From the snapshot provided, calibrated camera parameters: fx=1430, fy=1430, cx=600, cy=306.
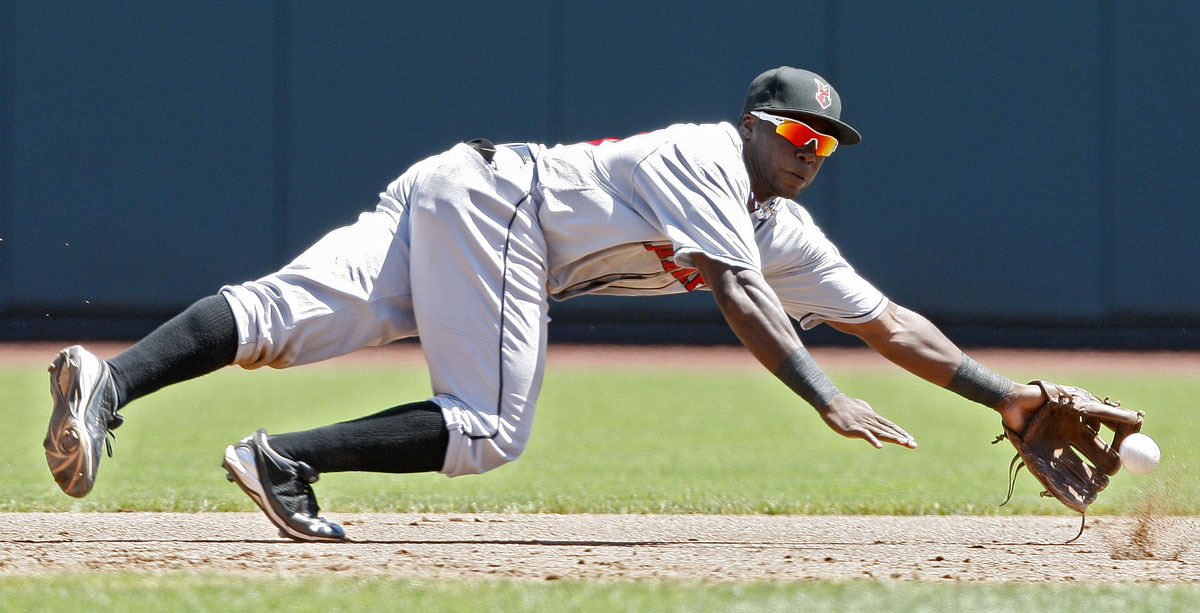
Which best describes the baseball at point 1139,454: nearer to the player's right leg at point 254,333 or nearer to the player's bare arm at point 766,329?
the player's bare arm at point 766,329

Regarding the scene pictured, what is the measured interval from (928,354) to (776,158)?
31.6 inches

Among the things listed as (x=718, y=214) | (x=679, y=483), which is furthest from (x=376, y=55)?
(x=718, y=214)

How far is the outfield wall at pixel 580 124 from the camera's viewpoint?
42.9 ft

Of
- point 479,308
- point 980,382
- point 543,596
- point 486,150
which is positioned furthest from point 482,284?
point 980,382

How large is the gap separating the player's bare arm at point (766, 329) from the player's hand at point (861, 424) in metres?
0.01

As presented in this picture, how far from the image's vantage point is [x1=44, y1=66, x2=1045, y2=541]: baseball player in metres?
3.36

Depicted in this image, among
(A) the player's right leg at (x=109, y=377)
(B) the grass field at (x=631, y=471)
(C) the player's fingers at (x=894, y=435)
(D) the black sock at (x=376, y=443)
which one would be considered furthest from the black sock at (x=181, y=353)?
(C) the player's fingers at (x=894, y=435)

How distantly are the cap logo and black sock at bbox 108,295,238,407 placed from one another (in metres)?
1.56

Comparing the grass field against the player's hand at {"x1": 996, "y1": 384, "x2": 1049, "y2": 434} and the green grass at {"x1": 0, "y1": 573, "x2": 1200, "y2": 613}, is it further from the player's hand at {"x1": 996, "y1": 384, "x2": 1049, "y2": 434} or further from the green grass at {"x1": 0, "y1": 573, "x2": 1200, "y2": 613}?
the player's hand at {"x1": 996, "y1": 384, "x2": 1049, "y2": 434}

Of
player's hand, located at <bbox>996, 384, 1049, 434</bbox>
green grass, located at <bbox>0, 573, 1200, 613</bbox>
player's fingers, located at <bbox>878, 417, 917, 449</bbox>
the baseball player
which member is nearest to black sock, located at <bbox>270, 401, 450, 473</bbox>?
Answer: the baseball player

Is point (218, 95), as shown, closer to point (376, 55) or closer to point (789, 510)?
point (376, 55)

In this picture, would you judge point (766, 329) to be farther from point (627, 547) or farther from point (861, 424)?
point (627, 547)

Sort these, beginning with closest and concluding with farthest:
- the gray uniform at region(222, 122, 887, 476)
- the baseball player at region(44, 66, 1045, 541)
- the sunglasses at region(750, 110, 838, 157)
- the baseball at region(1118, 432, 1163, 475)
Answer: the baseball player at region(44, 66, 1045, 541), the gray uniform at region(222, 122, 887, 476), the sunglasses at region(750, 110, 838, 157), the baseball at region(1118, 432, 1163, 475)

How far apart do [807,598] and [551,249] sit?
1.22m
